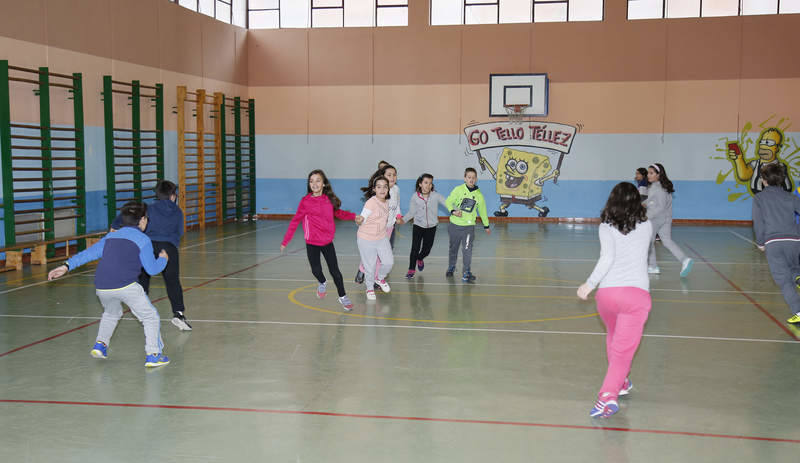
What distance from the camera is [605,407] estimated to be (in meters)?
4.72

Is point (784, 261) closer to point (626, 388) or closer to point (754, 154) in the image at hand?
point (626, 388)

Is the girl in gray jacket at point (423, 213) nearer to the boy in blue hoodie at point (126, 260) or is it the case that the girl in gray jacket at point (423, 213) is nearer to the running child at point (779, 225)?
the running child at point (779, 225)

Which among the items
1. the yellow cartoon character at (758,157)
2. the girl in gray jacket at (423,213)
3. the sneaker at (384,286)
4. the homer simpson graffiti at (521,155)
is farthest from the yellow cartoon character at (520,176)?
the sneaker at (384,286)

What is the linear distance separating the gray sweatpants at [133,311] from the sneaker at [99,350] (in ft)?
0.10

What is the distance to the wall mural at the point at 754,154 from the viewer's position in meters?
19.8

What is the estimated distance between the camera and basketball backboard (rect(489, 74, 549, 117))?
805 inches

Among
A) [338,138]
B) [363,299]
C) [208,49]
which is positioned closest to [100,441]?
[363,299]

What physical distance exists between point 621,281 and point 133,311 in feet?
12.8

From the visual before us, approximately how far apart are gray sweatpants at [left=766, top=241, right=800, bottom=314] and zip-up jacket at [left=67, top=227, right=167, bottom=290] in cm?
583

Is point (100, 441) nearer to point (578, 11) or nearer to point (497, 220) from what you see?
point (497, 220)

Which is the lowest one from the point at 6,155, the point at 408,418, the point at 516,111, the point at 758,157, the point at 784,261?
the point at 408,418

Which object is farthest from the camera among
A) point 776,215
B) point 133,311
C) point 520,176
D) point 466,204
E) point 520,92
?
point 520,176

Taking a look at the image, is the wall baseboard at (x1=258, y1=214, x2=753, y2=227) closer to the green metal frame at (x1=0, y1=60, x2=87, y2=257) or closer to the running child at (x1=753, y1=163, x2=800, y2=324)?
the green metal frame at (x1=0, y1=60, x2=87, y2=257)

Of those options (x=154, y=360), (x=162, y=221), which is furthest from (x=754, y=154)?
(x=154, y=360)
